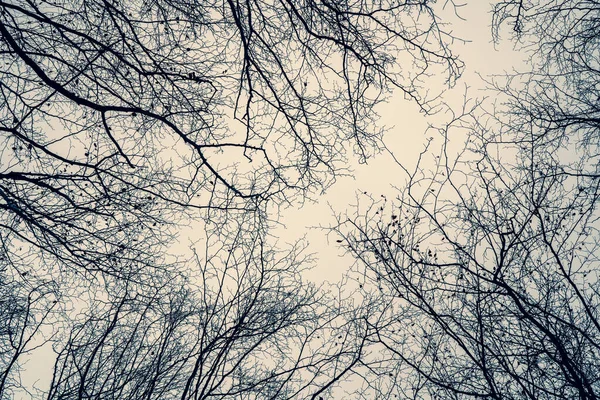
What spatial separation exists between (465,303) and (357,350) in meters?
1.08

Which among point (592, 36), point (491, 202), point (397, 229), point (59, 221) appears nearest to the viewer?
point (59, 221)

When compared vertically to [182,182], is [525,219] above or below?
below

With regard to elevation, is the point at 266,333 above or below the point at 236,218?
below

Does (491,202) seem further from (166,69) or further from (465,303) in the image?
(166,69)

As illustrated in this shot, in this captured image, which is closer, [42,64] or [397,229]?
[42,64]

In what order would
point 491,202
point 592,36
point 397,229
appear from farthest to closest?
point 592,36 < point 397,229 < point 491,202

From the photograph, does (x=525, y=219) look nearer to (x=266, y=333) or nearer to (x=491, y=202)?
(x=491, y=202)

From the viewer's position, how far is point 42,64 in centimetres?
346

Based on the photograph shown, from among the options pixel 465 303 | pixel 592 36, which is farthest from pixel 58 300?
pixel 592 36

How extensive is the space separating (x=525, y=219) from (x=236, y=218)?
2.28 meters

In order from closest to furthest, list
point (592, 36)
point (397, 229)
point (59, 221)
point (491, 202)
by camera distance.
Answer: point (59, 221), point (491, 202), point (397, 229), point (592, 36)

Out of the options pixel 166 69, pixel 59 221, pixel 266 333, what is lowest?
pixel 266 333

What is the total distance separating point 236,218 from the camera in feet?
10.9

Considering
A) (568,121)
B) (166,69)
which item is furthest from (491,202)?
(166,69)
